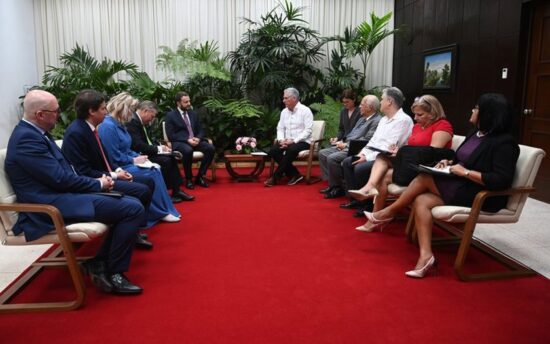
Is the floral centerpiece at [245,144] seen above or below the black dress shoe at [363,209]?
above

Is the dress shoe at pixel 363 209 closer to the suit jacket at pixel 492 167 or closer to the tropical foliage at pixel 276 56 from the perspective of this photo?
the suit jacket at pixel 492 167

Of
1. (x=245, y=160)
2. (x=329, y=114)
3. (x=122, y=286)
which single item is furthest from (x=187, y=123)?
(x=122, y=286)

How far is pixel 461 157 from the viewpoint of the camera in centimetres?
345

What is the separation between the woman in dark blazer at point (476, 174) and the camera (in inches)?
121

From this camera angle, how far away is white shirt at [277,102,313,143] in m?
6.48

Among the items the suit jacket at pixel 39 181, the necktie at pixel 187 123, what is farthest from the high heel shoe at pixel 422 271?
the necktie at pixel 187 123

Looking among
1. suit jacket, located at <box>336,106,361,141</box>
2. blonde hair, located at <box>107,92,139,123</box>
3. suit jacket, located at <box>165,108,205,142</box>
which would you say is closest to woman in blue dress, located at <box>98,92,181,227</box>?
blonde hair, located at <box>107,92,139,123</box>

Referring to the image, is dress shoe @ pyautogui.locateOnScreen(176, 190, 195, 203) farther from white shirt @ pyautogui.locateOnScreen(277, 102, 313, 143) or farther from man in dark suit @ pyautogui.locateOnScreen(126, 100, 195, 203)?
white shirt @ pyautogui.locateOnScreen(277, 102, 313, 143)

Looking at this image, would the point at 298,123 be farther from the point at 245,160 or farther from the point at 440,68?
the point at 440,68

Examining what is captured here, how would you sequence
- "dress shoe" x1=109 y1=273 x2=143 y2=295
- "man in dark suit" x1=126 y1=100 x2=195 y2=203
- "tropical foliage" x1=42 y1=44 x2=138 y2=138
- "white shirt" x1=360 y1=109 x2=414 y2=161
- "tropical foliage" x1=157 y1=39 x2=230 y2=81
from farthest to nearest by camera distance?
"tropical foliage" x1=157 y1=39 x2=230 y2=81, "tropical foliage" x1=42 y1=44 x2=138 y2=138, "man in dark suit" x1=126 y1=100 x2=195 y2=203, "white shirt" x1=360 y1=109 x2=414 y2=161, "dress shoe" x1=109 y1=273 x2=143 y2=295

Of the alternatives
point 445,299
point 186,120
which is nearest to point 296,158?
point 186,120

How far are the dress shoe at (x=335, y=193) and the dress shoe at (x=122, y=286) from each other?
3.12 meters

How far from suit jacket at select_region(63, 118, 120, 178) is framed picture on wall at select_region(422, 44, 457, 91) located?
18.2 feet

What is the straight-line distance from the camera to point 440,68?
7297 mm
